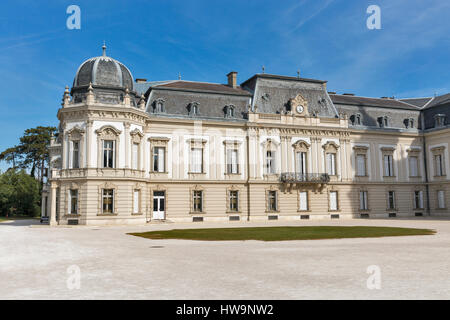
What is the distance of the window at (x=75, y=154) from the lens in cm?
3484

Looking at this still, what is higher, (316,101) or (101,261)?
(316,101)

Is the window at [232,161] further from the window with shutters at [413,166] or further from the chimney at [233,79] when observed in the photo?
the window with shutters at [413,166]

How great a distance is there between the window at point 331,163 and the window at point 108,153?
22.3m

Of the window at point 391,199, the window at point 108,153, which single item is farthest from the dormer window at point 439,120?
the window at point 108,153

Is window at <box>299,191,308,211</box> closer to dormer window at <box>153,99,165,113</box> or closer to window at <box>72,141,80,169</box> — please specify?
dormer window at <box>153,99,165,113</box>

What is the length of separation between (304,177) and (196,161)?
11.4m

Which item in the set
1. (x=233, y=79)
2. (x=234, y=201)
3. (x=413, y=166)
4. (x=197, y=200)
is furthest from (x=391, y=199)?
(x=197, y=200)

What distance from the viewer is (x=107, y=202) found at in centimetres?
3431

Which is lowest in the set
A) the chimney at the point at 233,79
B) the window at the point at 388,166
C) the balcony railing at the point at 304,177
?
the balcony railing at the point at 304,177

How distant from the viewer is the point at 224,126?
40688 mm

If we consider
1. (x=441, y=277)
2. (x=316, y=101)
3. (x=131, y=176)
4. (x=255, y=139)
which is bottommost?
(x=441, y=277)
